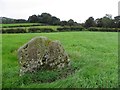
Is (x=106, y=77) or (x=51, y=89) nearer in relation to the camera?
(x=51, y=89)

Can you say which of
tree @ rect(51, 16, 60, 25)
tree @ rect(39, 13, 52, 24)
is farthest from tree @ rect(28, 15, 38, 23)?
tree @ rect(51, 16, 60, 25)

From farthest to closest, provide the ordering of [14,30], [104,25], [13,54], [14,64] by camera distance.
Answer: [104,25] < [14,30] < [13,54] < [14,64]

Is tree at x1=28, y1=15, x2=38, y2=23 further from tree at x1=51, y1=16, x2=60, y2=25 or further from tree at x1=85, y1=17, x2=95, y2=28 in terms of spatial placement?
tree at x1=85, y1=17, x2=95, y2=28

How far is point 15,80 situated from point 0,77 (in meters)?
1.24

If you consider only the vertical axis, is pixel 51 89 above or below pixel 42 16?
below

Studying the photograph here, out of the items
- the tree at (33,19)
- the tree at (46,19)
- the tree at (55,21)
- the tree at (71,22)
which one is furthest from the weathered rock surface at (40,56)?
the tree at (33,19)

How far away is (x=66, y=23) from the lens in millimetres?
72188

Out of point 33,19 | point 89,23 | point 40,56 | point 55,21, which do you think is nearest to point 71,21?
point 55,21

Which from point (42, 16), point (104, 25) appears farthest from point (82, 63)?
point (42, 16)

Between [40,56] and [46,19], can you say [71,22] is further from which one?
[40,56]

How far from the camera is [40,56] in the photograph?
17.0 m

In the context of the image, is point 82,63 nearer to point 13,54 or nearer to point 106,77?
point 106,77

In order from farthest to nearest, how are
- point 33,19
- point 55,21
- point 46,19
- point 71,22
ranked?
point 33,19 < point 55,21 < point 46,19 < point 71,22

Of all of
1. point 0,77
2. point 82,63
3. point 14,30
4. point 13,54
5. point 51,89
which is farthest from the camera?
point 14,30
